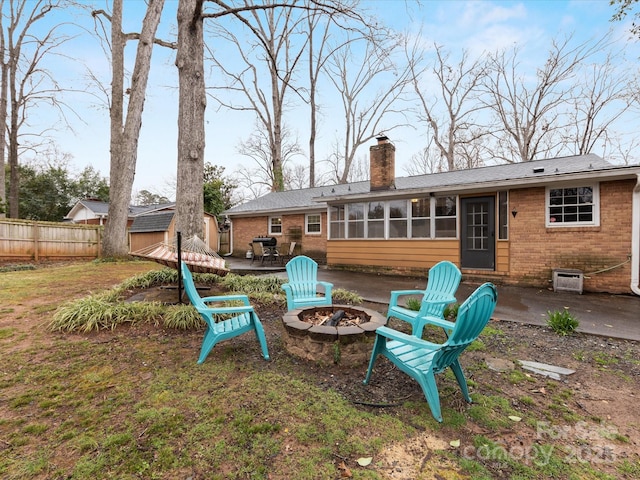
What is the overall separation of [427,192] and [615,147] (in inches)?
678

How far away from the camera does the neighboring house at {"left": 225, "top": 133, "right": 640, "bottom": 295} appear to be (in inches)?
258

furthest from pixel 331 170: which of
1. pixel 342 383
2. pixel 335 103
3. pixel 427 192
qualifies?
pixel 342 383

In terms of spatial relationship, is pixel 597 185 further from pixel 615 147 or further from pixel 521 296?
pixel 615 147

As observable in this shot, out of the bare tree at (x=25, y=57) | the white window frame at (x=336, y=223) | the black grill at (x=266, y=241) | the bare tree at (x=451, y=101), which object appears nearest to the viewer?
the white window frame at (x=336, y=223)

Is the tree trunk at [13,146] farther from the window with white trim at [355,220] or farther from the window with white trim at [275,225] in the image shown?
the window with white trim at [355,220]

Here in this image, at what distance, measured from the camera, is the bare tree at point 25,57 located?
15.0 metres

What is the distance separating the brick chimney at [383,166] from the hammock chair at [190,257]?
6.45 m

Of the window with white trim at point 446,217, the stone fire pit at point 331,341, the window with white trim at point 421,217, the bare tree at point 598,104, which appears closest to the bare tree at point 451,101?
the bare tree at point 598,104

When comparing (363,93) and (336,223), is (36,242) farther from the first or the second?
(363,93)

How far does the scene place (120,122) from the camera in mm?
11445

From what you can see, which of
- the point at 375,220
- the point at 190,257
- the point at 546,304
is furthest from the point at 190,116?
the point at 546,304

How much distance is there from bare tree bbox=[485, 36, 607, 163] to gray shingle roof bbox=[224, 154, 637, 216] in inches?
426

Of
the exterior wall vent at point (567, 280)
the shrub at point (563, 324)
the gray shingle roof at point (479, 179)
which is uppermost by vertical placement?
the gray shingle roof at point (479, 179)

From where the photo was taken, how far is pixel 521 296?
6.42 metres
